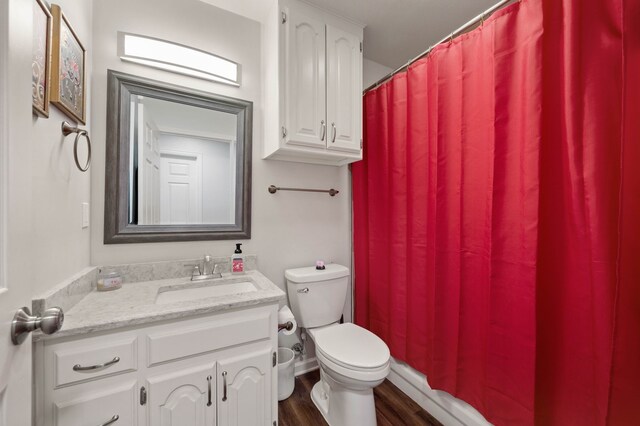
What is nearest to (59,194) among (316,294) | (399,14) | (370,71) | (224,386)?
(224,386)

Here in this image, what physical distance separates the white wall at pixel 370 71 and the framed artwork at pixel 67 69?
69.9 inches

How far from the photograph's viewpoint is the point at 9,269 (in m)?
0.49

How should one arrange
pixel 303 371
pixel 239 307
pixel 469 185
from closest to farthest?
pixel 239 307
pixel 469 185
pixel 303 371

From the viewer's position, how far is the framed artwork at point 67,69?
931 mm

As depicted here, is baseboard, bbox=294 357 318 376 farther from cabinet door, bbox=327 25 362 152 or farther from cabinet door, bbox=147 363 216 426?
cabinet door, bbox=327 25 362 152

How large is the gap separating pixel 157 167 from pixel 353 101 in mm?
1236

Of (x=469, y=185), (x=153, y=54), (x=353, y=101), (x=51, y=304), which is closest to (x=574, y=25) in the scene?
(x=469, y=185)

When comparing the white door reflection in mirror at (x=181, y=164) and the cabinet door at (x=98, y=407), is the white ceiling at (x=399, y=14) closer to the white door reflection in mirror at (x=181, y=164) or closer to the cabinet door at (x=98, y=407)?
the white door reflection in mirror at (x=181, y=164)

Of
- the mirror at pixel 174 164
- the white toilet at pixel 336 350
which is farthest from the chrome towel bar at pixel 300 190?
the white toilet at pixel 336 350

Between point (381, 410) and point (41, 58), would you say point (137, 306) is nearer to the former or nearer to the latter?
point (41, 58)

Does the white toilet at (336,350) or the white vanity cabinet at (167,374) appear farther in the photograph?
the white toilet at (336,350)

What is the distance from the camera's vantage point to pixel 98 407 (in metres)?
0.91

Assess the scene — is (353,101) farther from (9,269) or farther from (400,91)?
(9,269)

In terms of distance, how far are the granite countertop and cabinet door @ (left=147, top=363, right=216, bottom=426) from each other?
246 millimetres
